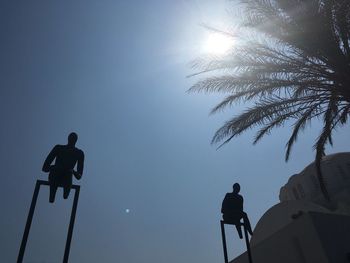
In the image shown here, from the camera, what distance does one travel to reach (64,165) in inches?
214

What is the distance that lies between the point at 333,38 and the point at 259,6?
6.67ft

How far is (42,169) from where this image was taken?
5504mm

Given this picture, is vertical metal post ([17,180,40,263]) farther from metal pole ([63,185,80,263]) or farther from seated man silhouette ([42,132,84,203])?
metal pole ([63,185,80,263])

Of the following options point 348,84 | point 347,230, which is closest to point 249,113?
point 348,84

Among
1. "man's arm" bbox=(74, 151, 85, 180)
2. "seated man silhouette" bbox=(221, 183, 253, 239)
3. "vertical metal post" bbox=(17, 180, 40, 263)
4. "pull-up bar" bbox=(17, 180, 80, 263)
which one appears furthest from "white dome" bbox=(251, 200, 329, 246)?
"vertical metal post" bbox=(17, 180, 40, 263)

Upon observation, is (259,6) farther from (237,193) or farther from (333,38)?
(237,193)

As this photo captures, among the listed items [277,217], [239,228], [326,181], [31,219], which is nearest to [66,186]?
[31,219]

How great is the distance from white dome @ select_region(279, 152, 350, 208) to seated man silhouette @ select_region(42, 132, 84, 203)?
21.7 meters

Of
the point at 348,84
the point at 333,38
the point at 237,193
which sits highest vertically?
the point at 333,38

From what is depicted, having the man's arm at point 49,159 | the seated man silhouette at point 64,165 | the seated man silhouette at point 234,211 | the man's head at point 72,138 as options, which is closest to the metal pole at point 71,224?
the seated man silhouette at point 64,165

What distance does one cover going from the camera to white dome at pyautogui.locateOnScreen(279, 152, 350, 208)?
77.7 ft

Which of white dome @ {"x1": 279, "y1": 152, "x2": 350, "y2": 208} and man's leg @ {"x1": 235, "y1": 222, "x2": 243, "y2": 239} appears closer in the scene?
man's leg @ {"x1": 235, "y1": 222, "x2": 243, "y2": 239}

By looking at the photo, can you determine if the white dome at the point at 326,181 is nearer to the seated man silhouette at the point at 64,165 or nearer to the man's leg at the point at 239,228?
the man's leg at the point at 239,228

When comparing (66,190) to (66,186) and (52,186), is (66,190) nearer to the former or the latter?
(66,186)
